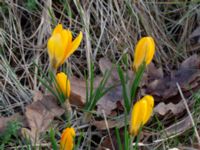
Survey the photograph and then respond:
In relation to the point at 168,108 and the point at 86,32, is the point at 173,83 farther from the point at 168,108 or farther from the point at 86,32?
the point at 86,32

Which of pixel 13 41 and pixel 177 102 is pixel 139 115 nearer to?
pixel 177 102

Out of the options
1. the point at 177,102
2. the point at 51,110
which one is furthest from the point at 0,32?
the point at 177,102

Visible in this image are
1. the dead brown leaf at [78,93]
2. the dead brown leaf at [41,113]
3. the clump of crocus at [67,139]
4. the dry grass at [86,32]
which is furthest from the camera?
the dry grass at [86,32]

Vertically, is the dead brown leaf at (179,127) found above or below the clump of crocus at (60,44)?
below

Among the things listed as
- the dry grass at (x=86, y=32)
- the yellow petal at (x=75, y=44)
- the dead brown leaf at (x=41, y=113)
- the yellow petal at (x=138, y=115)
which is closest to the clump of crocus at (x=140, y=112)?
the yellow petal at (x=138, y=115)

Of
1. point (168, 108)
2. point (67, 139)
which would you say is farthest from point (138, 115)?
point (168, 108)

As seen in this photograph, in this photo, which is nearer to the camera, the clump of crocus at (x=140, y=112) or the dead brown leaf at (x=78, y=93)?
the clump of crocus at (x=140, y=112)

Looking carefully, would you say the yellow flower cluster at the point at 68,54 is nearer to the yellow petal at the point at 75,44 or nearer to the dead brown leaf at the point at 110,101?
the yellow petal at the point at 75,44
